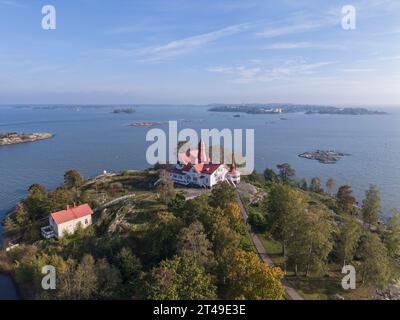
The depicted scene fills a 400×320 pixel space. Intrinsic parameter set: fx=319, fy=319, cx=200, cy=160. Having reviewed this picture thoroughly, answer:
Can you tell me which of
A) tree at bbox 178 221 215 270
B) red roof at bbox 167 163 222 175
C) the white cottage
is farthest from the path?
the white cottage

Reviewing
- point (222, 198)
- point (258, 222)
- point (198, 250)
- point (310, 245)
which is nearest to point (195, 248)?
point (198, 250)

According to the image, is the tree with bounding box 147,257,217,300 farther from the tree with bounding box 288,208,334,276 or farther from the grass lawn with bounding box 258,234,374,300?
the tree with bounding box 288,208,334,276

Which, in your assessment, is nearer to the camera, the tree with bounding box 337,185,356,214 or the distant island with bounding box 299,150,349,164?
the tree with bounding box 337,185,356,214

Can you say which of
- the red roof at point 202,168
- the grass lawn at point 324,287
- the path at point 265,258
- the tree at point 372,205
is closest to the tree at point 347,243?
the grass lawn at point 324,287

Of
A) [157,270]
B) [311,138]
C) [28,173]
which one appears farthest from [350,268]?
[311,138]

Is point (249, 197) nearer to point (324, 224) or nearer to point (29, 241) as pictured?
point (324, 224)

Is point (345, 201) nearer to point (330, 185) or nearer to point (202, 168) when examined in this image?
point (330, 185)
